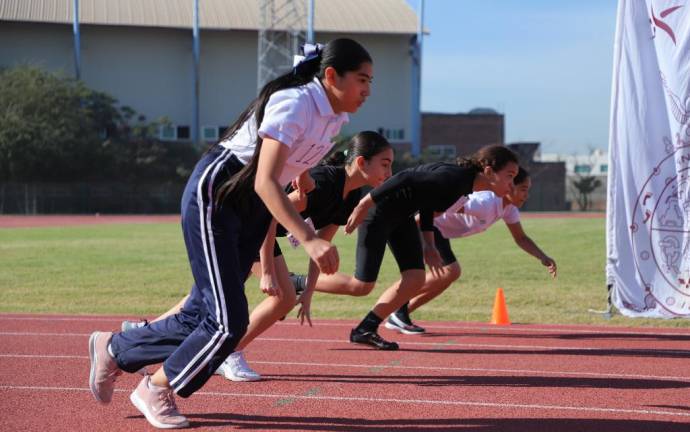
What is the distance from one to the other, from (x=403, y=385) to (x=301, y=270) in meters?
10.7

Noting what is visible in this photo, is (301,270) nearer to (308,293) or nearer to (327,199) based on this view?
(327,199)

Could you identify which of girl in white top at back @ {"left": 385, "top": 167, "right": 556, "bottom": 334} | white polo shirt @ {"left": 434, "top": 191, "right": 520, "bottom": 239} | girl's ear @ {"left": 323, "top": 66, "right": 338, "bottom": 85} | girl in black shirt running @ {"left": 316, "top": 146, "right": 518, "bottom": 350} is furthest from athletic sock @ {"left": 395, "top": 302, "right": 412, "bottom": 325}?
girl's ear @ {"left": 323, "top": 66, "right": 338, "bottom": 85}

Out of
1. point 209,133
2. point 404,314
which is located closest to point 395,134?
point 209,133

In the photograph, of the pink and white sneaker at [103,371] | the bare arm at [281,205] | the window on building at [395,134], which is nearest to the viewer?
the bare arm at [281,205]

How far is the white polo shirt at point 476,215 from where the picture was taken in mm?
8797

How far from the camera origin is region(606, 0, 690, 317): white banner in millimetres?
9578

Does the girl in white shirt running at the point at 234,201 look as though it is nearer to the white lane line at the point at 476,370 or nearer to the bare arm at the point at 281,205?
the bare arm at the point at 281,205

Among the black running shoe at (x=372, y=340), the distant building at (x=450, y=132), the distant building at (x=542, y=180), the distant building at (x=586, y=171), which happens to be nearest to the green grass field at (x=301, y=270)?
the black running shoe at (x=372, y=340)

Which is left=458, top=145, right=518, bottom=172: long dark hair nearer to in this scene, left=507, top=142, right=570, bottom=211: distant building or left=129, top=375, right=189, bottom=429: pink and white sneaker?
left=129, top=375, right=189, bottom=429: pink and white sneaker

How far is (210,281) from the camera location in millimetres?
4598

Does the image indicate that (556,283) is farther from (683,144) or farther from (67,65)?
(67,65)

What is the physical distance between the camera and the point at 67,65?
2062 inches

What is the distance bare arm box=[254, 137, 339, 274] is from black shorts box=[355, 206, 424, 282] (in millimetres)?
3392

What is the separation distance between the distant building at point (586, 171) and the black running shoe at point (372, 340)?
172 ft
